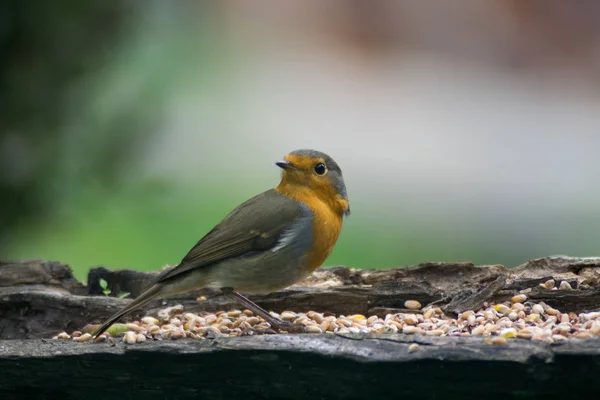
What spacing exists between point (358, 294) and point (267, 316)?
42 cm

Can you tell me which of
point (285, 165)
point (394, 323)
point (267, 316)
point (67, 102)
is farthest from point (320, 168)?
point (67, 102)

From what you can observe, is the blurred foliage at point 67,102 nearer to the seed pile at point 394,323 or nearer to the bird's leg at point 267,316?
the seed pile at point 394,323

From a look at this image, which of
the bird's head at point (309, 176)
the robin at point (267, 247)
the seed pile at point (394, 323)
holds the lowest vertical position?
the seed pile at point (394, 323)

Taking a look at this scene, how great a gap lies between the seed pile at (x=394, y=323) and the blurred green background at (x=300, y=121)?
1.74 metres

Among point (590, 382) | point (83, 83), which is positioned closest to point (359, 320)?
point (590, 382)

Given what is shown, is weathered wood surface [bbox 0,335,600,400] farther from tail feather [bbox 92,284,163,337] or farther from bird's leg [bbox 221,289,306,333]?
bird's leg [bbox 221,289,306,333]

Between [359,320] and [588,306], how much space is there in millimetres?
906

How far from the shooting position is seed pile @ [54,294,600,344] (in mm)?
3439

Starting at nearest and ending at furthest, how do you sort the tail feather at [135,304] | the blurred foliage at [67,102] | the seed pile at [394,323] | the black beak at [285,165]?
the seed pile at [394,323] → the tail feather at [135,304] → the black beak at [285,165] → the blurred foliage at [67,102]

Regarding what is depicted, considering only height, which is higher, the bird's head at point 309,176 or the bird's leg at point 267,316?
the bird's head at point 309,176

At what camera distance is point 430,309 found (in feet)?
13.1

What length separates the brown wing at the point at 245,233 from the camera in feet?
13.6

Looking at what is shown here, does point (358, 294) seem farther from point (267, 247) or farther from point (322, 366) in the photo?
point (322, 366)

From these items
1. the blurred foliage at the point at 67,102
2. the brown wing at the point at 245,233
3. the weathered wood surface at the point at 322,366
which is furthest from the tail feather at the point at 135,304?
the blurred foliage at the point at 67,102
